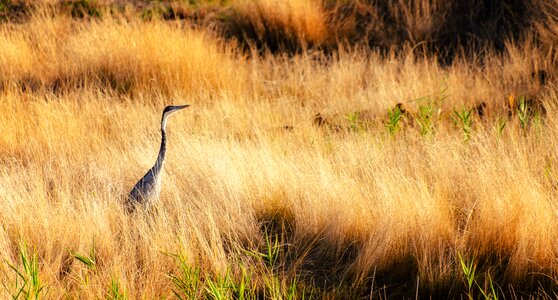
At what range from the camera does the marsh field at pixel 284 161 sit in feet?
12.7

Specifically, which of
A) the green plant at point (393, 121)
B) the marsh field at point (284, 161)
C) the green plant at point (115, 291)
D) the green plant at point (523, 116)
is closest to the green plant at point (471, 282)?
the marsh field at point (284, 161)

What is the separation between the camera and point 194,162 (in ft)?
17.5

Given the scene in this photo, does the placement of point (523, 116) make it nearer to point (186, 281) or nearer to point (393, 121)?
point (393, 121)

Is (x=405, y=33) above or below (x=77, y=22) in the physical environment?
below

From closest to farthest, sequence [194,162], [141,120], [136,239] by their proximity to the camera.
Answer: [136,239] < [194,162] < [141,120]

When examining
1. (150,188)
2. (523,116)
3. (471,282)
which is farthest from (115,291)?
(523,116)

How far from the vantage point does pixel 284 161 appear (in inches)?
206

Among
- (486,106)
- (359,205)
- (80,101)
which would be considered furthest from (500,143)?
(80,101)

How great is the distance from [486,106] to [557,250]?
11.2ft

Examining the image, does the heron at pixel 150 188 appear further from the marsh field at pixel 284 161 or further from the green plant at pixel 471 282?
the green plant at pixel 471 282

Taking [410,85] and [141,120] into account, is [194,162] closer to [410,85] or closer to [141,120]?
[141,120]

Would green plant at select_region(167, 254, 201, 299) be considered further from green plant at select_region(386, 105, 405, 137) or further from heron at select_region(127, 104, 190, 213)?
green plant at select_region(386, 105, 405, 137)

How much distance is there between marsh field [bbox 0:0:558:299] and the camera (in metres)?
3.86

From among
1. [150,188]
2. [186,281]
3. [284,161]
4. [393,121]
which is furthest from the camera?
[393,121]
